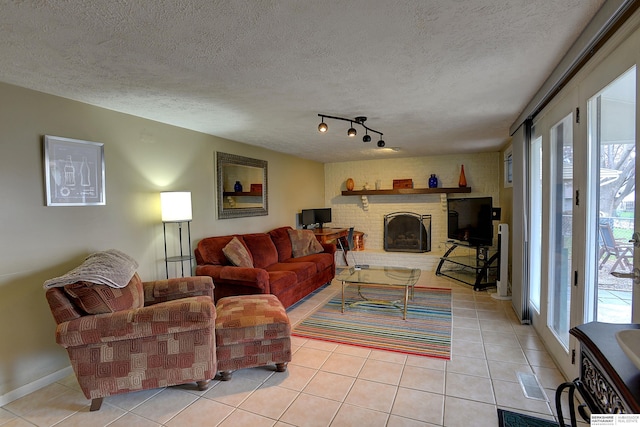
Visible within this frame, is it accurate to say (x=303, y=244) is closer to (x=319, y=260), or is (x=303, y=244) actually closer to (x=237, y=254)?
Result: (x=319, y=260)

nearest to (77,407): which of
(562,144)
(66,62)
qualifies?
(66,62)

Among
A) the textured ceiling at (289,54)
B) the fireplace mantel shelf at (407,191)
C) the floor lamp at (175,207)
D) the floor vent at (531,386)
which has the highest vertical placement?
the textured ceiling at (289,54)

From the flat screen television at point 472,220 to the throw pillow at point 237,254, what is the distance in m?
3.47

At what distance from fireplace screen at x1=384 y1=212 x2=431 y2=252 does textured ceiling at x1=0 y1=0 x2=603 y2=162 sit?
11.3 ft

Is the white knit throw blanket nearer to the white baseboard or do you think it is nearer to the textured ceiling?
the white baseboard

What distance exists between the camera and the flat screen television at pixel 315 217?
597 centimetres

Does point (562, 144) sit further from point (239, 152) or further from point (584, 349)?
point (239, 152)

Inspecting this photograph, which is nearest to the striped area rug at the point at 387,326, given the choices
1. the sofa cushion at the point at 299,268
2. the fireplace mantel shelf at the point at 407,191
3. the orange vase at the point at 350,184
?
the sofa cushion at the point at 299,268

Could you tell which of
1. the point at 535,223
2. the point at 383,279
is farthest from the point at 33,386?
the point at 535,223

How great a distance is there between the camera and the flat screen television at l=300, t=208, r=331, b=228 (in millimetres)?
5973

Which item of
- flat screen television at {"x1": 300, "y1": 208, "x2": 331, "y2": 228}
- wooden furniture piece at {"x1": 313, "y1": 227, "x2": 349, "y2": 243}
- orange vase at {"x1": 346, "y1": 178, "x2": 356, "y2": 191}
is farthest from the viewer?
orange vase at {"x1": 346, "y1": 178, "x2": 356, "y2": 191}

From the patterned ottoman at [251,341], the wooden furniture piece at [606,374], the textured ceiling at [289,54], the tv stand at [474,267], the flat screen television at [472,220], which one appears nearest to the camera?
the wooden furniture piece at [606,374]

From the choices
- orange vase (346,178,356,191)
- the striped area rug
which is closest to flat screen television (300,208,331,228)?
orange vase (346,178,356,191)

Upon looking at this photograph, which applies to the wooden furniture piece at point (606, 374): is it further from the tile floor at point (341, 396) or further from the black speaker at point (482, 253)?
the black speaker at point (482, 253)
